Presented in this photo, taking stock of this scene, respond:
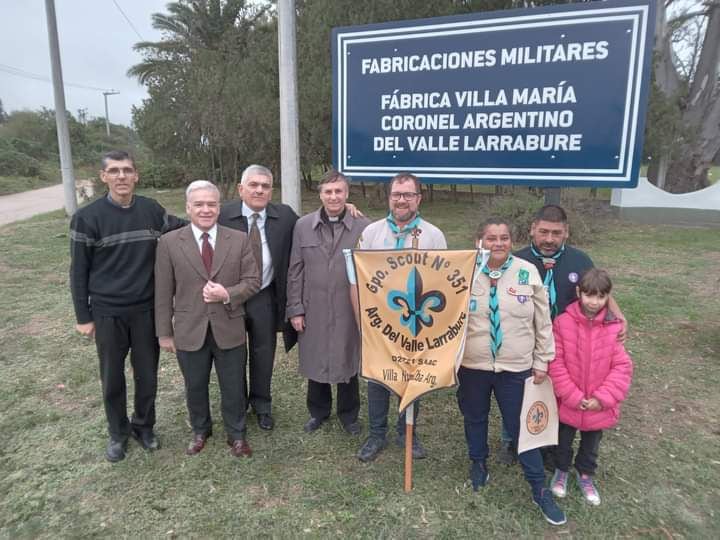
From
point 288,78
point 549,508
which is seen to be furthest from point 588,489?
point 288,78

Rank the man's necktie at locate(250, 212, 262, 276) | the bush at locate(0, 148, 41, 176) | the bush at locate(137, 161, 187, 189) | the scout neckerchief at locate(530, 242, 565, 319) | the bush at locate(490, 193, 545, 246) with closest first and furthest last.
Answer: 1. the scout neckerchief at locate(530, 242, 565, 319)
2. the man's necktie at locate(250, 212, 262, 276)
3. the bush at locate(490, 193, 545, 246)
4. the bush at locate(137, 161, 187, 189)
5. the bush at locate(0, 148, 41, 176)

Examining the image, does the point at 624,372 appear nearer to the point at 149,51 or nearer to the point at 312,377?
the point at 312,377

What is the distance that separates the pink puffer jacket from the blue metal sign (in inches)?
34.3

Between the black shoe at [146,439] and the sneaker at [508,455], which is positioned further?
the black shoe at [146,439]

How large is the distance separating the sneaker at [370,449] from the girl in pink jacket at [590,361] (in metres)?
1.13

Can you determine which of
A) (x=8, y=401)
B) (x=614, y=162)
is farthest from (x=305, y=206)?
(x=614, y=162)

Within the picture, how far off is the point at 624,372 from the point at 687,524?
2.80 ft

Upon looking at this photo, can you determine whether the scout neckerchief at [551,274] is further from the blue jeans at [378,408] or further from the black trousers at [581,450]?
the blue jeans at [378,408]

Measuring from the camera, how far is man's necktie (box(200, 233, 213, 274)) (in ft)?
9.33

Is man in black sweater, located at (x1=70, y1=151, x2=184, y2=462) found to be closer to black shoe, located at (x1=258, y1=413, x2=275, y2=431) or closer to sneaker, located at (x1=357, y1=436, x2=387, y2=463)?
black shoe, located at (x1=258, y1=413, x2=275, y2=431)

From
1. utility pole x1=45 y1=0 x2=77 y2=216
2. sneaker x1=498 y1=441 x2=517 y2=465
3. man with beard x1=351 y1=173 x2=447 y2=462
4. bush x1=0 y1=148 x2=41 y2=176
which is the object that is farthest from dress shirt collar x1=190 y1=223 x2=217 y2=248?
bush x1=0 y1=148 x2=41 y2=176

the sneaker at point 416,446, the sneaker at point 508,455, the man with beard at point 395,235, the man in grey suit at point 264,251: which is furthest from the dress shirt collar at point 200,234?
the sneaker at point 508,455

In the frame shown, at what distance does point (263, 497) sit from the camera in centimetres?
275

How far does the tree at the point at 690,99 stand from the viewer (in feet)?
45.6
